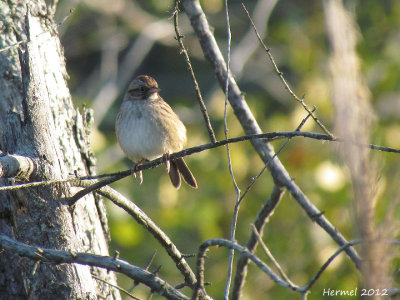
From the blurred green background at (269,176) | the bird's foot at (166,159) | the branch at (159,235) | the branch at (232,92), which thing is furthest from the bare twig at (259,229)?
the blurred green background at (269,176)

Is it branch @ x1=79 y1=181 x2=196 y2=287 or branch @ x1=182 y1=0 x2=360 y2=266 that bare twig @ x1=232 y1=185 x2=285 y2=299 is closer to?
branch @ x1=182 y1=0 x2=360 y2=266

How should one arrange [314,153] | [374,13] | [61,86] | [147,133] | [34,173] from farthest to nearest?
1. [374,13]
2. [314,153]
3. [147,133]
4. [61,86]
5. [34,173]

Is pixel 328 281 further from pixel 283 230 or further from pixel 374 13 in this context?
pixel 374 13

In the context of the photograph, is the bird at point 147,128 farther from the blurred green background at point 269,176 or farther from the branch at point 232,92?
the blurred green background at point 269,176

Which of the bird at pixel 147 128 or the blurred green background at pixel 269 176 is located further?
the blurred green background at pixel 269 176

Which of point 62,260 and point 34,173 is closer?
point 62,260

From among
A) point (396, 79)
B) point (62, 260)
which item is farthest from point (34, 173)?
point (396, 79)

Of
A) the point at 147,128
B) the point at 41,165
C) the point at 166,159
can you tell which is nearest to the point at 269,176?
the point at 147,128

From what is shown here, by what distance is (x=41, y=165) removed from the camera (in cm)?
302

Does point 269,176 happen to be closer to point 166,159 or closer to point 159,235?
point 159,235

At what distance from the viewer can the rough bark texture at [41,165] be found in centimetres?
303

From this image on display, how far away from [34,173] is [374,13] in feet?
19.4

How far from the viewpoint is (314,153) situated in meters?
6.04

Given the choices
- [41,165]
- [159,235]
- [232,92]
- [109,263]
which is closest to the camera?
[109,263]
